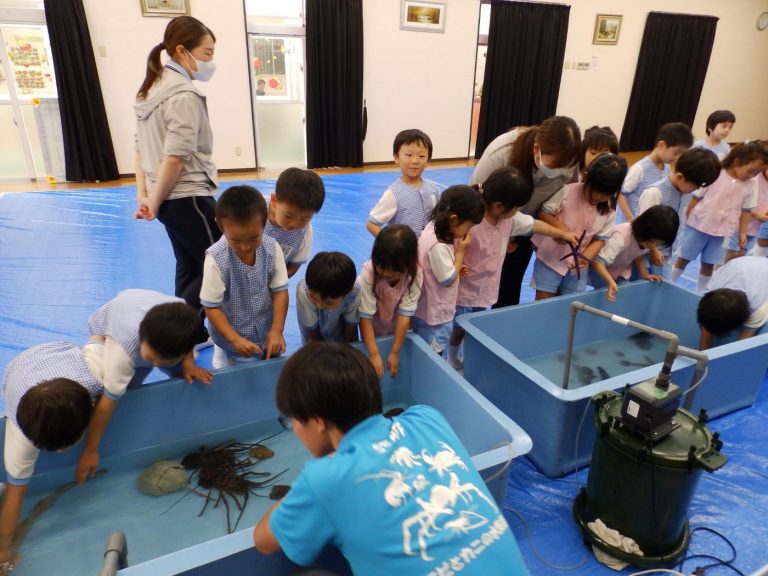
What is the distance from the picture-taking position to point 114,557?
0.98m

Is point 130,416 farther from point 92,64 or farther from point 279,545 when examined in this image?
point 92,64

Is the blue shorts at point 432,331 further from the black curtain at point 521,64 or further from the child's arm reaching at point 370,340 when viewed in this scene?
the black curtain at point 521,64

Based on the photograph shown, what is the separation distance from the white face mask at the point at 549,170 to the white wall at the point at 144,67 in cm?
479

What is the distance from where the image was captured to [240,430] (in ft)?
5.86

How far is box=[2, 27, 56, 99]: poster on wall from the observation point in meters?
4.99

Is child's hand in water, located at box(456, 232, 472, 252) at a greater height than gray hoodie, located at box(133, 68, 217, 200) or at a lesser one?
lesser

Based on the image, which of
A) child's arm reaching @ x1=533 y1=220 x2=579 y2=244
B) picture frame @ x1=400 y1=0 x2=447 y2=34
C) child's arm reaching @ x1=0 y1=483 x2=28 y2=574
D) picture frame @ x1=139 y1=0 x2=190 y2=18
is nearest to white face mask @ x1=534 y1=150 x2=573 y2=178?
child's arm reaching @ x1=533 y1=220 x2=579 y2=244

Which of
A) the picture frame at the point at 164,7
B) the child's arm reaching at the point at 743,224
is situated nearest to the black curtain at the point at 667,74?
the child's arm reaching at the point at 743,224

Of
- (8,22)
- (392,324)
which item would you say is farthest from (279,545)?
(8,22)

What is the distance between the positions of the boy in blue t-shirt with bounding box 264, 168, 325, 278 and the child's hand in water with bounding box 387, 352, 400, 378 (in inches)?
22.0

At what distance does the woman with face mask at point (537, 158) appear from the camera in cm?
191

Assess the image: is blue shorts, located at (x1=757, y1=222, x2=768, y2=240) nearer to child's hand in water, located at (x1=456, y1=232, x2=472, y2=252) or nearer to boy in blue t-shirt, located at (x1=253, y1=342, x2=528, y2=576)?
child's hand in water, located at (x1=456, y1=232, x2=472, y2=252)

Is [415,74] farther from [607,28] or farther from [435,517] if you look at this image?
[435,517]

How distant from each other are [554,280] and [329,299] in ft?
4.20
